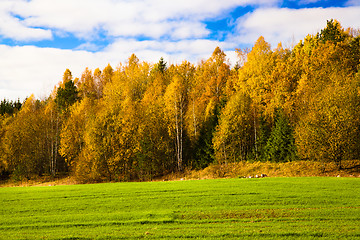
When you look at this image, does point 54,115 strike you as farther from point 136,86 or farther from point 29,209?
point 29,209

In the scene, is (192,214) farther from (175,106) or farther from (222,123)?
(175,106)

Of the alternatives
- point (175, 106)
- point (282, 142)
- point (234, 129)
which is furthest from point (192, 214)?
point (175, 106)

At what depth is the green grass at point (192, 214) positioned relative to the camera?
11180mm

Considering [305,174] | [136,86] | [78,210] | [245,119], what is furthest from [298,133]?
[136,86]

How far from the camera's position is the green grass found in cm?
1118

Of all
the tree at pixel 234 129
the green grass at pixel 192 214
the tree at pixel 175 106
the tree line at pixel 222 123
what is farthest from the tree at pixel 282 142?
the green grass at pixel 192 214

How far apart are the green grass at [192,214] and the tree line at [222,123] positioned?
15370 mm

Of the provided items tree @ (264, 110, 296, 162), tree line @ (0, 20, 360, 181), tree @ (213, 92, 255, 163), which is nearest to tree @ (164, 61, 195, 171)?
tree line @ (0, 20, 360, 181)

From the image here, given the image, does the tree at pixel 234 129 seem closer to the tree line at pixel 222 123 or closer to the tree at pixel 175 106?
the tree line at pixel 222 123

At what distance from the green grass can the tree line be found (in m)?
15.4

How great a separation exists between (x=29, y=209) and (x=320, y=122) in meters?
31.0

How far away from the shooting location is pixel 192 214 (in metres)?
14.1

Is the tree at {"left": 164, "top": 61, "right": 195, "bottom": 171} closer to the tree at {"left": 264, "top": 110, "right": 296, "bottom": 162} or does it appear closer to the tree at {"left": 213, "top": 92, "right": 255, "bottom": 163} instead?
the tree at {"left": 213, "top": 92, "right": 255, "bottom": 163}

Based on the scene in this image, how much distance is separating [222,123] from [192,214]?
91.3 ft
